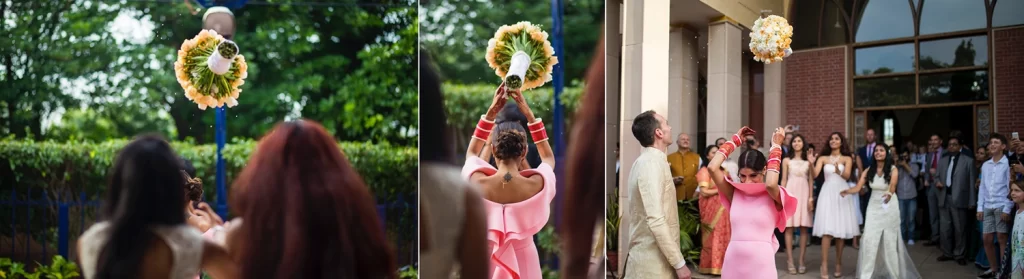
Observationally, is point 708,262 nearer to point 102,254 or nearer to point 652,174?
point 652,174

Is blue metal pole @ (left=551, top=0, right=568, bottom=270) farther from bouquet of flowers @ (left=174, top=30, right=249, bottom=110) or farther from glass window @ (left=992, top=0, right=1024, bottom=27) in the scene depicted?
glass window @ (left=992, top=0, right=1024, bottom=27)

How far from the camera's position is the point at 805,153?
7516 mm

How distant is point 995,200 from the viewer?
6629mm

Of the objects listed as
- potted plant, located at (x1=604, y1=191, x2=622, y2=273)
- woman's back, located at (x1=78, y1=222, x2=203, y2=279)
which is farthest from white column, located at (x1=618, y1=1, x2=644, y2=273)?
woman's back, located at (x1=78, y1=222, x2=203, y2=279)

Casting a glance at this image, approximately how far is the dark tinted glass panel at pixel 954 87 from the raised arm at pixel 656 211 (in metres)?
6.92

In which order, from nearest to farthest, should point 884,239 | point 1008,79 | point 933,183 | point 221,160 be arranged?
point 221,160, point 884,239, point 1008,79, point 933,183

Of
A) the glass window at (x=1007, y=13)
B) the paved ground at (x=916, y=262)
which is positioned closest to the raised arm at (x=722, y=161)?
the paved ground at (x=916, y=262)

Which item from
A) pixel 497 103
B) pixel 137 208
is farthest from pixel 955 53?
pixel 137 208

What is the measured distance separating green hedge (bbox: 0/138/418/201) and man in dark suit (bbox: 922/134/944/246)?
6325 mm

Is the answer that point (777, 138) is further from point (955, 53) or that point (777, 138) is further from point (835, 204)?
point (955, 53)

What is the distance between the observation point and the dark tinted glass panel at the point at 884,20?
8945 millimetres

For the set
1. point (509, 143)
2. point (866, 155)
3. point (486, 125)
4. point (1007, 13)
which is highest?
point (1007, 13)

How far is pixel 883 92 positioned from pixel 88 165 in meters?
8.99

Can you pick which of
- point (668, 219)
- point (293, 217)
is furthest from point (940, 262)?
point (293, 217)
